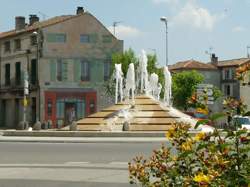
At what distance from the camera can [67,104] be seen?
202ft

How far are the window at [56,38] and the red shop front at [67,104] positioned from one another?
4.93m

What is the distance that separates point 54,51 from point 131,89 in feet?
68.5

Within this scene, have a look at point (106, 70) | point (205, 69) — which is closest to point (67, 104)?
point (106, 70)

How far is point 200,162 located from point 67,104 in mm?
57053

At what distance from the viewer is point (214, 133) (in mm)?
4562

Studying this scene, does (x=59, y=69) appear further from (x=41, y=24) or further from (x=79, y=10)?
(x=79, y=10)

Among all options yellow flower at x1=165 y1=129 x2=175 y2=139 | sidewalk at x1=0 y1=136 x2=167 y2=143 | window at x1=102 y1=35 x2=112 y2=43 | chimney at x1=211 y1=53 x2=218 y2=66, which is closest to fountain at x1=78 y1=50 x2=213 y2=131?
sidewalk at x1=0 y1=136 x2=167 y2=143

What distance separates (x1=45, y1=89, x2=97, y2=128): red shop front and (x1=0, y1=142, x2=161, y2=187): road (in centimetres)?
3580

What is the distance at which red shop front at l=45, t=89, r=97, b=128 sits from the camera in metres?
60.5

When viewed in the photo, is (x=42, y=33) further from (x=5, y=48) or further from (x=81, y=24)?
(x=5, y=48)

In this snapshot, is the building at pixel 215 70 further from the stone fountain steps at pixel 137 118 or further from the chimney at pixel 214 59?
the stone fountain steps at pixel 137 118

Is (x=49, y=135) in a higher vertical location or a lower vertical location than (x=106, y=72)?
lower

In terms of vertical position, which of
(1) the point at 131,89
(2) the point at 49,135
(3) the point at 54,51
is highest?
(3) the point at 54,51

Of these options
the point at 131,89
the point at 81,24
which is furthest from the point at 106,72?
the point at 131,89
